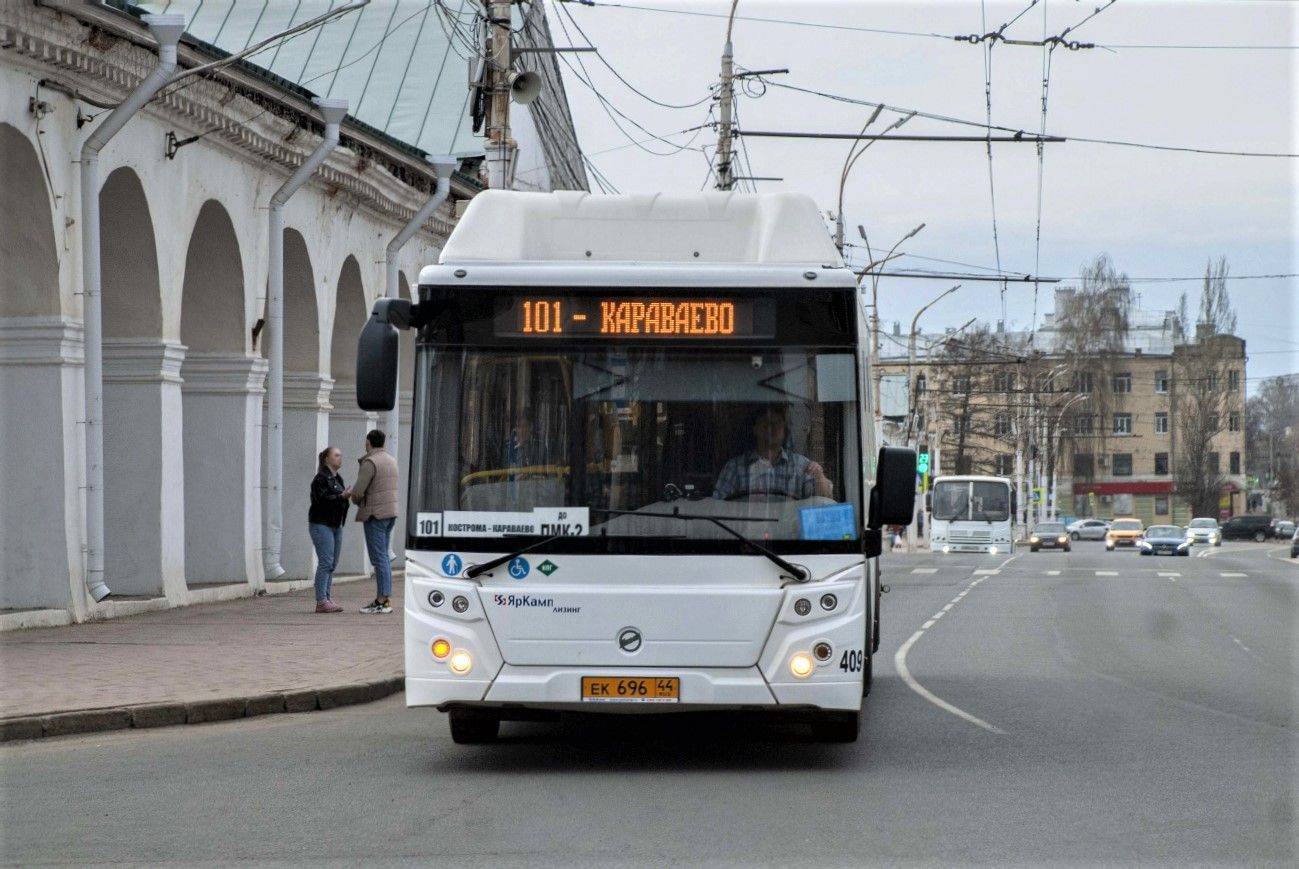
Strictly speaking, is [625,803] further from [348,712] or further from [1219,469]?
[1219,469]

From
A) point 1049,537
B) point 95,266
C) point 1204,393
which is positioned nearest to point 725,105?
point 95,266

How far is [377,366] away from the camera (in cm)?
908

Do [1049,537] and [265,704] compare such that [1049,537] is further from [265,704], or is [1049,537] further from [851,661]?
[851,661]

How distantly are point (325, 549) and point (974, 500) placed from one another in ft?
140

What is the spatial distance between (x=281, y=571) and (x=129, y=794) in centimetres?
1460

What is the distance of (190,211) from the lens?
20.8 m

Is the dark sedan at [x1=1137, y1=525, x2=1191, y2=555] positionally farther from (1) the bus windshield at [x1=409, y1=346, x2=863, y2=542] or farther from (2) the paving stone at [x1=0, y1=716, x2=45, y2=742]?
(1) the bus windshield at [x1=409, y1=346, x2=863, y2=542]

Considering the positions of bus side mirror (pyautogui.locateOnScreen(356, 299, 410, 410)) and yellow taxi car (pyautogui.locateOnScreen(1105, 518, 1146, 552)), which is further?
yellow taxi car (pyautogui.locateOnScreen(1105, 518, 1146, 552))

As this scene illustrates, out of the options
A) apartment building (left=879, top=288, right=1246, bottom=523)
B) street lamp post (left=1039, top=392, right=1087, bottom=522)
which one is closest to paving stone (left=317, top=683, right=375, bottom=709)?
apartment building (left=879, top=288, right=1246, bottom=523)

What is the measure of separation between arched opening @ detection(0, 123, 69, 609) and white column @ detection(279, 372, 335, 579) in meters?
8.20

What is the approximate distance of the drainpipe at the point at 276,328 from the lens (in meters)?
22.6

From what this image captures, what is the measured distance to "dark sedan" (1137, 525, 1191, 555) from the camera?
224 feet

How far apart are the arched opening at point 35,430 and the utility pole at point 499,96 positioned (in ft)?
15.5

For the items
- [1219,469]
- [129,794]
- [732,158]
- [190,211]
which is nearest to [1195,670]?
[129,794]
